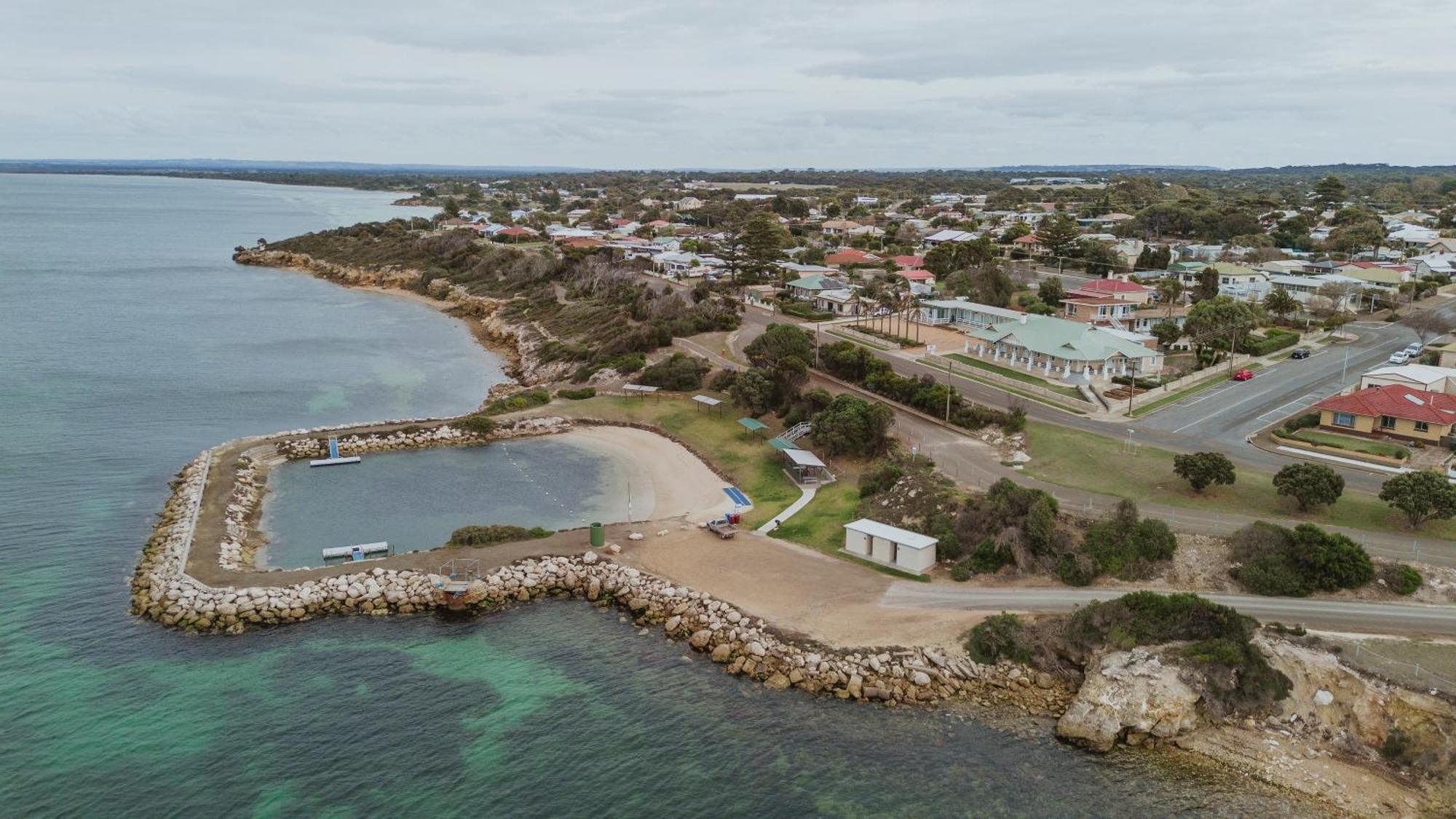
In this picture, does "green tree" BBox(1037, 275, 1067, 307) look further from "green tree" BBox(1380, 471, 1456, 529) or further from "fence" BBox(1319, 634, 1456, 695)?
"fence" BBox(1319, 634, 1456, 695)

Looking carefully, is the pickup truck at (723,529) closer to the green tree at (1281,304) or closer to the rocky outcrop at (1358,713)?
the rocky outcrop at (1358,713)

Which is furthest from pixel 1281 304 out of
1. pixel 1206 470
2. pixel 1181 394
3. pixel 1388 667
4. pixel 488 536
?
pixel 488 536

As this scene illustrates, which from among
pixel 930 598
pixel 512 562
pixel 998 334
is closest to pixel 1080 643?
pixel 930 598

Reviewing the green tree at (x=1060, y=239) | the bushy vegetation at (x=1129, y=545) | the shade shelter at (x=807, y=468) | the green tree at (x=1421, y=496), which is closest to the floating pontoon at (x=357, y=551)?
the shade shelter at (x=807, y=468)

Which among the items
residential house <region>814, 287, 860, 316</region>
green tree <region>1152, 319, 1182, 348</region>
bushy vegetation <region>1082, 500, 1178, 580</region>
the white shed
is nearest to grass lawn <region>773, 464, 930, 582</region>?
the white shed

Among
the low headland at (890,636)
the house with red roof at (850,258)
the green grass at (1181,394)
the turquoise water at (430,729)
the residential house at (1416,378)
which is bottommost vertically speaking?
the turquoise water at (430,729)

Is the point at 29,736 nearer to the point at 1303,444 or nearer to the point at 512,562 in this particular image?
the point at 512,562
